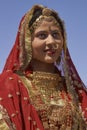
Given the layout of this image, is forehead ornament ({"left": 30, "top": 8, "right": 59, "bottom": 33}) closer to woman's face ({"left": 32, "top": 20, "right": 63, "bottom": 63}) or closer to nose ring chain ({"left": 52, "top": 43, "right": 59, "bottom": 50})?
woman's face ({"left": 32, "top": 20, "right": 63, "bottom": 63})

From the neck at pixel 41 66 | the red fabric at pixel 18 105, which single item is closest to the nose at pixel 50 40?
the neck at pixel 41 66

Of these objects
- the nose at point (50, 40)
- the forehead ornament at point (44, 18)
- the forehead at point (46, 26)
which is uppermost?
the forehead ornament at point (44, 18)

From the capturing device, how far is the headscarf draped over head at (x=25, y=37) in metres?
4.82

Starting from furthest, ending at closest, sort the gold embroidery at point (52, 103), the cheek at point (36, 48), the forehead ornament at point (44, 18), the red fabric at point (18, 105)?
1. the forehead ornament at point (44, 18)
2. the cheek at point (36, 48)
3. the gold embroidery at point (52, 103)
4. the red fabric at point (18, 105)

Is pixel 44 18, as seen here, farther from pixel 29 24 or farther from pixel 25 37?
pixel 25 37

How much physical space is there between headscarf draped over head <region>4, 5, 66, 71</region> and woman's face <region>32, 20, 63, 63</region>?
6cm

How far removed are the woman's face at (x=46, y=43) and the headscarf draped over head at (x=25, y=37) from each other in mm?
61

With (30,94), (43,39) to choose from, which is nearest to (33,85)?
(30,94)

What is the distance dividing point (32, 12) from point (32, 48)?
371mm

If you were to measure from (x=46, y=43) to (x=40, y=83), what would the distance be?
40cm

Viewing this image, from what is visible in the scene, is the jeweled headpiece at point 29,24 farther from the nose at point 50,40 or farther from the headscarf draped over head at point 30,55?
the nose at point 50,40

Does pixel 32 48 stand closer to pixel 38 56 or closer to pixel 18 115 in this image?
pixel 38 56

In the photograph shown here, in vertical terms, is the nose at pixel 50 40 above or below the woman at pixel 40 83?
above

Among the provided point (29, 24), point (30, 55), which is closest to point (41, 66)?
point (30, 55)
